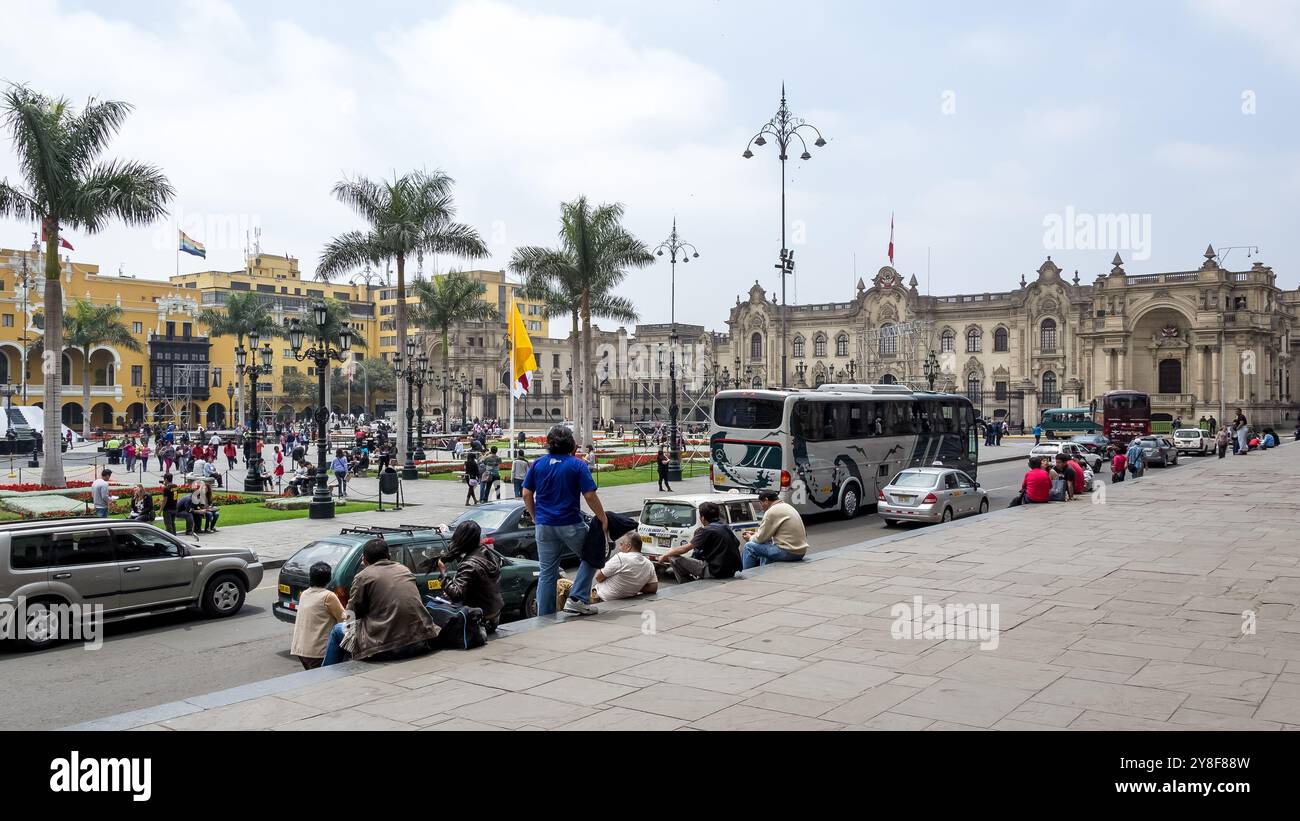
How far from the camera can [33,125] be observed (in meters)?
24.3

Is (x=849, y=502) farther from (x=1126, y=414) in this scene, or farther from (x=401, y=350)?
(x=1126, y=414)

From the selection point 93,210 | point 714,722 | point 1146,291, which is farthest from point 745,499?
point 1146,291

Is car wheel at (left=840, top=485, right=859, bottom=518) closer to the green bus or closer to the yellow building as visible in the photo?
the green bus

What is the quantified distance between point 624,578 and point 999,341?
83.4 meters

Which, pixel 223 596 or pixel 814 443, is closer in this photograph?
pixel 223 596

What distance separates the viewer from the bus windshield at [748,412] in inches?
854

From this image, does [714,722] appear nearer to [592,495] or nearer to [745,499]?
[592,495]

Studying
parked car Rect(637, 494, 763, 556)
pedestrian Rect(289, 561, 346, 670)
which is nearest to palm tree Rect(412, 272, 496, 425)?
parked car Rect(637, 494, 763, 556)

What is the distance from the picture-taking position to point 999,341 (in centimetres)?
8750

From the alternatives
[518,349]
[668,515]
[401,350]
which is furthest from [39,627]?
[401,350]

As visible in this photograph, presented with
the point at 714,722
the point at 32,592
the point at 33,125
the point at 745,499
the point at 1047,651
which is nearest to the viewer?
the point at 714,722

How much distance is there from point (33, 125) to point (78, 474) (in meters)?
16.2

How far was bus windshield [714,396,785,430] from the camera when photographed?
21.7 m

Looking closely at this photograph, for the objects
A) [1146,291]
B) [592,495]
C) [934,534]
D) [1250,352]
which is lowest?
[934,534]
